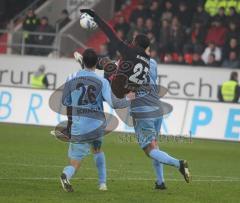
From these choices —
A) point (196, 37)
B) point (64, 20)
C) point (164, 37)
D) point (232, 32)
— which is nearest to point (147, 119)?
point (232, 32)

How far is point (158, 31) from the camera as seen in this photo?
96.8ft

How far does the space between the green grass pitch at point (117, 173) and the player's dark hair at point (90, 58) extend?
1.87m

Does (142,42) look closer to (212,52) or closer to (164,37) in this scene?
(212,52)

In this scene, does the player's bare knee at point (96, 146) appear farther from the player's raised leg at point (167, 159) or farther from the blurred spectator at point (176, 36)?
the blurred spectator at point (176, 36)

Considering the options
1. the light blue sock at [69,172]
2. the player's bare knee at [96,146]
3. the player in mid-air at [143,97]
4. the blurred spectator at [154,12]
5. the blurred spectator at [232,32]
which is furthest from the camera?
the blurred spectator at [154,12]

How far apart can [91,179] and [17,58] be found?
1764 cm

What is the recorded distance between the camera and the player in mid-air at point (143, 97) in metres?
12.5

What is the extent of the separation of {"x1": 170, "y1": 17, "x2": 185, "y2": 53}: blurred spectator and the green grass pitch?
690 centimetres

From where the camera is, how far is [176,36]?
28719 millimetres

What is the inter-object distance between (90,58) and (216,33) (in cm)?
1751

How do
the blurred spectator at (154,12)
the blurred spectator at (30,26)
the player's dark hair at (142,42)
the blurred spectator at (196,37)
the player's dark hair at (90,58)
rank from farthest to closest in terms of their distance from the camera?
the blurred spectator at (30,26) → the blurred spectator at (154,12) → the blurred spectator at (196,37) → the player's dark hair at (142,42) → the player's dark hair at (90,58)

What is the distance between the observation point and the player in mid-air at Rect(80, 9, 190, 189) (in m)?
12.5

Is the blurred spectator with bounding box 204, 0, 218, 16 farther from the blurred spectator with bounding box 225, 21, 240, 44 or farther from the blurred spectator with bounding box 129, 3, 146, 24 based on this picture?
the blurred spectator with bounding box 129, 3, 146, 24

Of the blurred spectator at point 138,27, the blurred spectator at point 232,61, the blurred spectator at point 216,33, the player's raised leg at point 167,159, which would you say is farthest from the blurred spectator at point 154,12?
the player's raised leg at point 167,159
